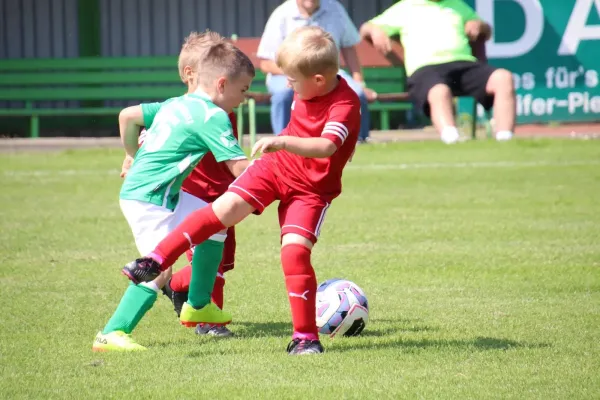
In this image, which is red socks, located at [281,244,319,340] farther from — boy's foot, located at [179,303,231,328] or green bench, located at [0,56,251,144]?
green bench, located at [0,56,251,144]

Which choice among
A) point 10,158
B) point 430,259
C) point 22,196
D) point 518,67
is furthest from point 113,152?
point 430,259

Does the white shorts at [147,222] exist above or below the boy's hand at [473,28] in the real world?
below

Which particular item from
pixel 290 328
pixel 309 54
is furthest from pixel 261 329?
pixel 309 54

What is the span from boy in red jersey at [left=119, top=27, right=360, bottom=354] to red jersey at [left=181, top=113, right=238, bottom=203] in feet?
1.99

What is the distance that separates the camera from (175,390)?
4.04 m

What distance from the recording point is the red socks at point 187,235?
15.3 feet

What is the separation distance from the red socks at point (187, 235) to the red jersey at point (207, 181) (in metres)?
0.67

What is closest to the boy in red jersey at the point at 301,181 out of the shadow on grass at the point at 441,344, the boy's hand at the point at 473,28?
the shadow on grass at the point at 441,344

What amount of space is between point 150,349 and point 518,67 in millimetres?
12307

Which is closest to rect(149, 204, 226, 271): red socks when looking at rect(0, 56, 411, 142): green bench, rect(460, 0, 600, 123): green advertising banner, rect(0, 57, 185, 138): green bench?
rect(460, 0, 600, 123): green advertising banner

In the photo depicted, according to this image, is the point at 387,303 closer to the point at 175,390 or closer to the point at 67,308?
the point at 67,308

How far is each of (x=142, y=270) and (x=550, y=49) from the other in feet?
41.8

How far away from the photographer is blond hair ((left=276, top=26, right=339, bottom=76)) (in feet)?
15.4

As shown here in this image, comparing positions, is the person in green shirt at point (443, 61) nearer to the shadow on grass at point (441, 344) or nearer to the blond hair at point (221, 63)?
the blond hair at point (221, 63)
